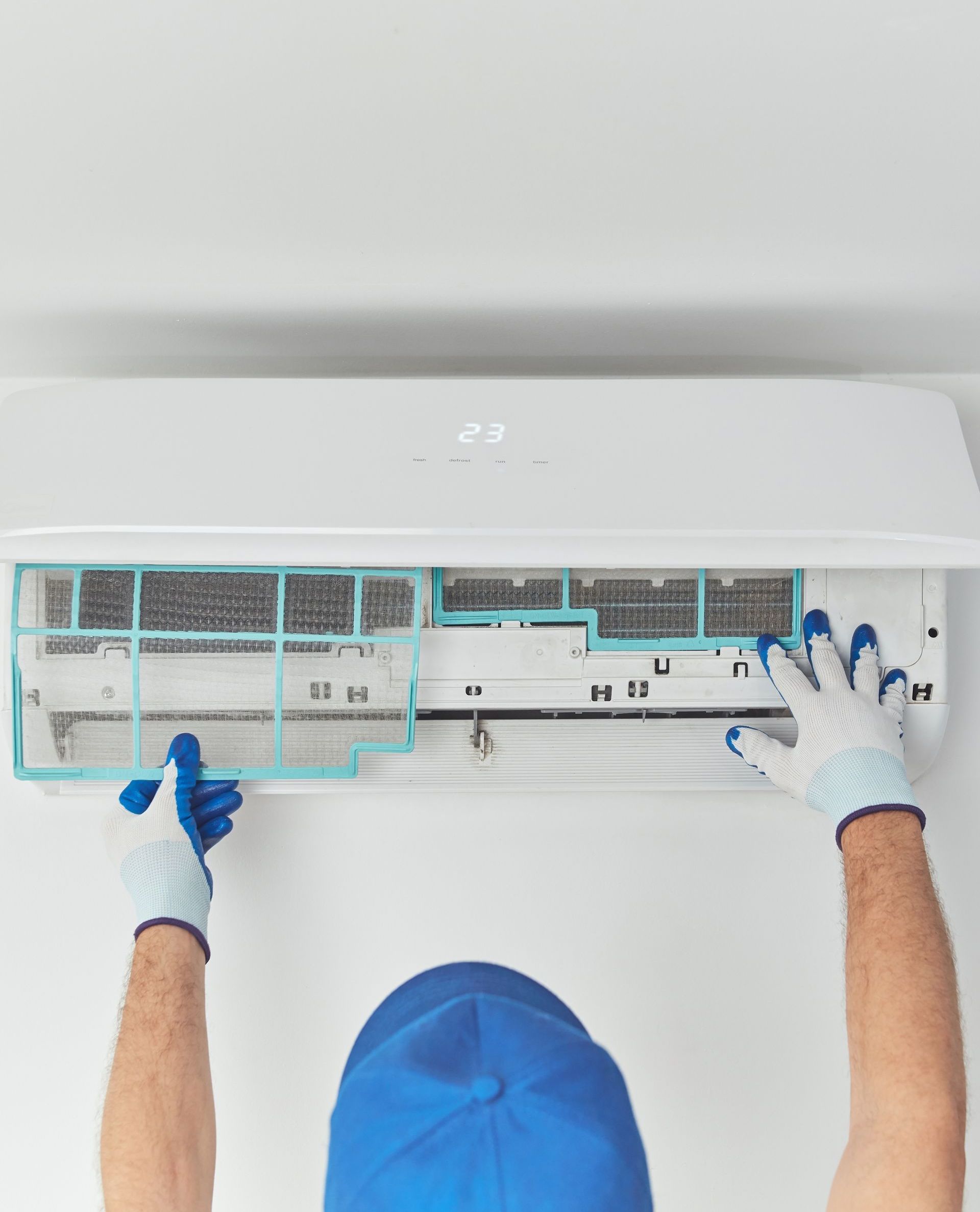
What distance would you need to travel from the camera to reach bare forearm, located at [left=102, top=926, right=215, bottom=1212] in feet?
2.96

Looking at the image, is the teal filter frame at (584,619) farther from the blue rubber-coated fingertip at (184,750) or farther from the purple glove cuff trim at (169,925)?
the purple glove cuff trim at (169,925)

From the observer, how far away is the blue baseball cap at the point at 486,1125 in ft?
2.37

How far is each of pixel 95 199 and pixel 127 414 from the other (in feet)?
0.77

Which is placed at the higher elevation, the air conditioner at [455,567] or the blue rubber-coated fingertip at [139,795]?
the air conditioner at [455,567]

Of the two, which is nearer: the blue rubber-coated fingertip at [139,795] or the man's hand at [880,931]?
the man's hand at [880,931]

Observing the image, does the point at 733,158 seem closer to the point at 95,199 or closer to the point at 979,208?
the point at 979,208

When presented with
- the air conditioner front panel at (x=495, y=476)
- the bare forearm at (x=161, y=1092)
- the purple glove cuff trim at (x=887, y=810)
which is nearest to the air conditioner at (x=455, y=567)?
the air conditioner front panel at (x=495, y=476)

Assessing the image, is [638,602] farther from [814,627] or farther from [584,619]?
[814,627]

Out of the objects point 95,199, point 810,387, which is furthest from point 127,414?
point 810,387

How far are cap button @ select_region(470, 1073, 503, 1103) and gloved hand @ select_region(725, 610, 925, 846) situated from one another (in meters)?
0.53

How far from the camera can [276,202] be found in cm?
75

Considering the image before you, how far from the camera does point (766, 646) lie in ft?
3.44

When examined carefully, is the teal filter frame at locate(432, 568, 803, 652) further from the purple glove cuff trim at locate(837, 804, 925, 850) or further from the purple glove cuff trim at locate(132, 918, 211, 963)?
the purple glove cuff trim at locate(132, 918, 211, 963)

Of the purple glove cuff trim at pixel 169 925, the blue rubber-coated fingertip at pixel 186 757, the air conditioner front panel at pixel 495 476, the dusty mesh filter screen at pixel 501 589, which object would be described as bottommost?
the purple glove cuff trim at pixel 169 925
